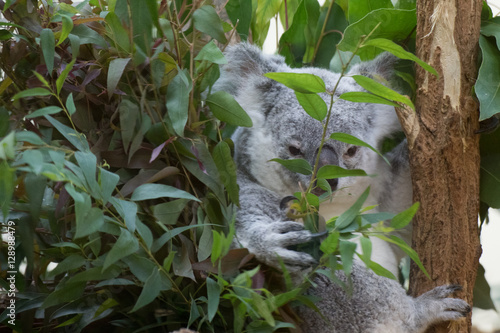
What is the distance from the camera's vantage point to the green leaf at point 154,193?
128cm

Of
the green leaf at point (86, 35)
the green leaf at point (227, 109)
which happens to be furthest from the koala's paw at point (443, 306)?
the green leaf at point (86, 35)

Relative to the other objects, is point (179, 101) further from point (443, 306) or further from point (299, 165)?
point (443, 306)

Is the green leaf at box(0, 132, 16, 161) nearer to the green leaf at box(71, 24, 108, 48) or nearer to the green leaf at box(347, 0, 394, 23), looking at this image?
the green leaf at box(71, 24, 108, 48)

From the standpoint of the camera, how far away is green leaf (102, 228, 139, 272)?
118 centimetres

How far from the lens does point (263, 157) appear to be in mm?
1835

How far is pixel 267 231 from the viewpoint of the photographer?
5.12 ft

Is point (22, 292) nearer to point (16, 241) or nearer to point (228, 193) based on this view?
point (16, 241)

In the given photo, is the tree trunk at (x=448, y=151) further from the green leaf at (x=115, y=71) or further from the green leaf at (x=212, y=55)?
the green leaf at (x=115, y=71)

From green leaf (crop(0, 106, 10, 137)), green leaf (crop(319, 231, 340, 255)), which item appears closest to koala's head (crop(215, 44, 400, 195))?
green leaf (crop(319, 231, 340, 255))

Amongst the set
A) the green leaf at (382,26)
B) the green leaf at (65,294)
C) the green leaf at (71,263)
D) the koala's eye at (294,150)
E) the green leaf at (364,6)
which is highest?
the green leaf at (364,6)

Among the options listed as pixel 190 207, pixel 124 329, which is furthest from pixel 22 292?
pixel 190 207

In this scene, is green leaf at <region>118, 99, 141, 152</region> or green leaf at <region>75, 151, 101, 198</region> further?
green leaf at <region>118, 99, 141, 152</region>

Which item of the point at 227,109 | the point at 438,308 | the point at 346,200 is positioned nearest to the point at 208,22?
the point at 227,109

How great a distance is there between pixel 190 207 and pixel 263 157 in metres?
0.38
